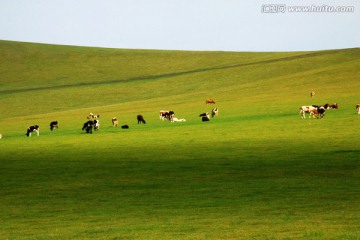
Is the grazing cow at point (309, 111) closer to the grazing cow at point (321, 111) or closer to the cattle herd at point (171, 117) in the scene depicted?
the cattle herd at point (171, 117)

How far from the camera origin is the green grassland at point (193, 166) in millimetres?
16047

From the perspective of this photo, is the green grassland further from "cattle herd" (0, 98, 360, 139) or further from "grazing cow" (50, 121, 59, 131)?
"cattle herd" (0, 98, 360, 139)

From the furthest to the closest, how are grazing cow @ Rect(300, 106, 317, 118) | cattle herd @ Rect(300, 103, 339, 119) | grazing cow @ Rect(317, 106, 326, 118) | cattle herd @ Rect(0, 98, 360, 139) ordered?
grazing cow @ Rect(300, 106, 317, 118) → cattle herd @ Rect(0, 98, 360, 139) → cattle herd @ Rect(300, 103, 339, 119) → grazing cow @ Rect(317, 106, 326, 118)

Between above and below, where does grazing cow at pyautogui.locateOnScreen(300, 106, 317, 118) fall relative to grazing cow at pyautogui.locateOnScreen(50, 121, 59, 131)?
above

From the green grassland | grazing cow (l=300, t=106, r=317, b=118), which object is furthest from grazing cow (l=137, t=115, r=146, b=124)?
grazing cow (l=300, t=106, r=317, b=118)

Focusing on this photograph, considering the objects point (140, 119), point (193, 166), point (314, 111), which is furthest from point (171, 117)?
point (193, 166)

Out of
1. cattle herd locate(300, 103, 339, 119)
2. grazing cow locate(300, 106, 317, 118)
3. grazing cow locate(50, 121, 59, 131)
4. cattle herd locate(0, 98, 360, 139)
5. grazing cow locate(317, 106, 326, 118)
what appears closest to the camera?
grazing cow locate(317, 106, 326, 118)

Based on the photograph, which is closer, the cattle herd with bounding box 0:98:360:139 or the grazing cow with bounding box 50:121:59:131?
the cattle herd with bounding box 0:98:360:139

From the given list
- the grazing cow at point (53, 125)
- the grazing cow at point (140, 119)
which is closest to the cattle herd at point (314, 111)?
the grazing cow at point (140, 119)

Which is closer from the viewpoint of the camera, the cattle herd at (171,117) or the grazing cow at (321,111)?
the grazing cow at (321,111)

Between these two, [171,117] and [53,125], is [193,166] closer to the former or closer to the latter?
[171,117]

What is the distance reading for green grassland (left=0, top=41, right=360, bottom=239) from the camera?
632 inches

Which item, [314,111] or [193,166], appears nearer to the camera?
[193,166]

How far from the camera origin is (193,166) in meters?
27.5
